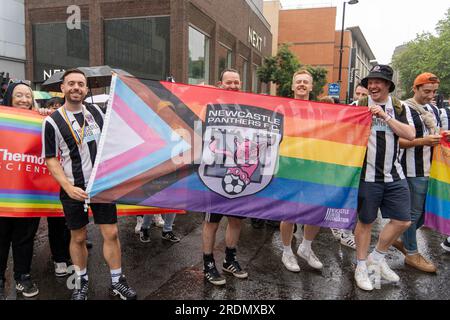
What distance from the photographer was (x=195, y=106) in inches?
135

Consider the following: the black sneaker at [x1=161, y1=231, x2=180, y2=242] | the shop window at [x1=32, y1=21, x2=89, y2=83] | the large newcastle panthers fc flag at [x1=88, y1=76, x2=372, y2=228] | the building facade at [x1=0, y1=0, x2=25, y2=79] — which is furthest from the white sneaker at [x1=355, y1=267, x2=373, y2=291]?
the building facade at [x1=0, y1=0, x2=25, y2=79]

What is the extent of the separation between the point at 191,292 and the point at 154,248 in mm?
1304

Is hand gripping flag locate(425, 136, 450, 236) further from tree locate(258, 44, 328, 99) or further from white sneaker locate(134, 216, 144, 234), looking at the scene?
tree locate(258, 44, 328, 99)

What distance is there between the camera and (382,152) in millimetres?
3559

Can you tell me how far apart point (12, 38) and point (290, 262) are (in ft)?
60.9

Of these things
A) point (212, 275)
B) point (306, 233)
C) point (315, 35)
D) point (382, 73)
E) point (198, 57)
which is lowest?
point (212, 275)

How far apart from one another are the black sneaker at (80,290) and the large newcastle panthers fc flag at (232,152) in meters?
0.85

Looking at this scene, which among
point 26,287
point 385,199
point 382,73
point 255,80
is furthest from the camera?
point 255,80

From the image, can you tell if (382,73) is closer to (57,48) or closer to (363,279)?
(363,279)

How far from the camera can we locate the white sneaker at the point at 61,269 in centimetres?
384

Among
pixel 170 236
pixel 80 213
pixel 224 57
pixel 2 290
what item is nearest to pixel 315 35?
pixel 224 57

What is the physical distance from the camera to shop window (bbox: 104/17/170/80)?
1673cm

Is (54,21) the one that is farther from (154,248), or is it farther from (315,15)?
(315,15)
